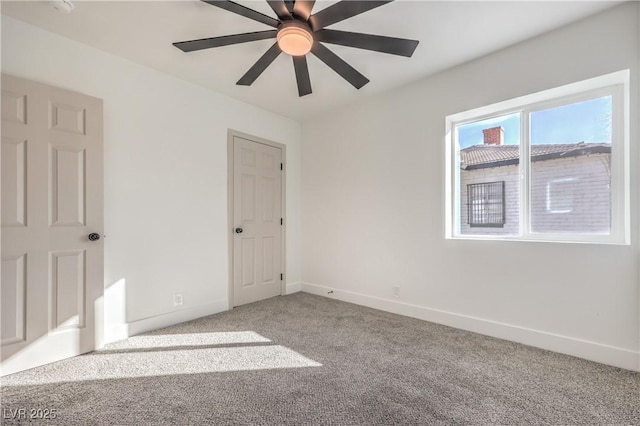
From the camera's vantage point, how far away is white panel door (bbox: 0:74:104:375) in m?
2.08

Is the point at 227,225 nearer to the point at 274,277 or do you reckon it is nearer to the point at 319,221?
the point at 274,277

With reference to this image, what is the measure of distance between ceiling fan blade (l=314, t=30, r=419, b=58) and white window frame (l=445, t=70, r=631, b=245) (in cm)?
137

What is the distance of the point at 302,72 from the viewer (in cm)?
223

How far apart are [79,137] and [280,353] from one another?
8.04 ft

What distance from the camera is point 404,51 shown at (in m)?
1.92

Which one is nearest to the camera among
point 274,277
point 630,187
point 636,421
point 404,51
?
point 636,421

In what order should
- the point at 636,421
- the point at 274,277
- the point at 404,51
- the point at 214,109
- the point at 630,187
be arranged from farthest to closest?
the point at 274,277, the point at 214,109, the point at 630,187, the point at 404,51, the point at 636,421

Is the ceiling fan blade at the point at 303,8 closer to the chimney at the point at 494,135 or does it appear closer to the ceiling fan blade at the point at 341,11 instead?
the ceiling fan blade at the point at 341,11

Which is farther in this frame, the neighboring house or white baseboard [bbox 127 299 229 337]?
white baseboard [bbox 127 299 229 337]

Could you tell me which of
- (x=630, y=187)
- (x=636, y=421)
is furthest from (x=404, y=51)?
(x=636, y=421)

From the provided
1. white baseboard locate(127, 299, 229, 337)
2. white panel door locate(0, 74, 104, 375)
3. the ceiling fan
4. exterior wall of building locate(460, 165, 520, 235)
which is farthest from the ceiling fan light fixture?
white baseboard locate(127, 299, 229, 337)

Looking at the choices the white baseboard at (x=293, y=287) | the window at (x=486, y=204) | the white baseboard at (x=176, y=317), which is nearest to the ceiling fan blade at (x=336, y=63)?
the window at (x=486, y=204)

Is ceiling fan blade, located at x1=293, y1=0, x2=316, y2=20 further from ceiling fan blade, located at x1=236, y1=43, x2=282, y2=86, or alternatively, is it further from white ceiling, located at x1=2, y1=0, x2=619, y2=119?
white ceiling, located at x1=2, y1=0, x2=619, y2=119

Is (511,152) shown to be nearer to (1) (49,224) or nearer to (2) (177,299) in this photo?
(2) (177,299)
